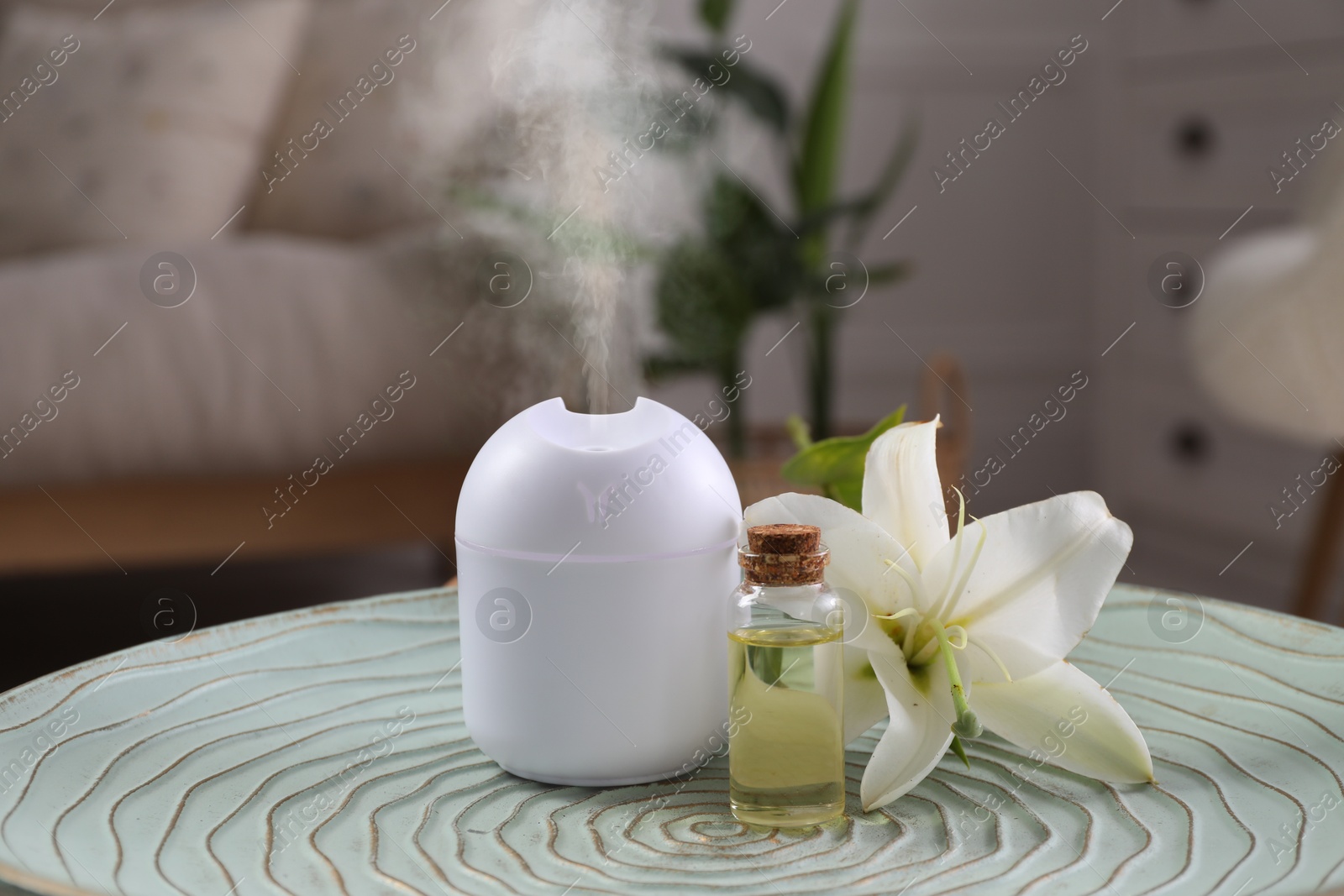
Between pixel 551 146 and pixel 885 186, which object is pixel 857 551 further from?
pixel 885 186

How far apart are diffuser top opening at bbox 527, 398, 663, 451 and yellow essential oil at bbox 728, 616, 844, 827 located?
3.9 inches

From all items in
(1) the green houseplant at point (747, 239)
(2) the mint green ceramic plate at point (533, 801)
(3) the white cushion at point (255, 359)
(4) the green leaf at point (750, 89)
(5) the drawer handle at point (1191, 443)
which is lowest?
(2) the mint green ceramic plate at point (533, 801)

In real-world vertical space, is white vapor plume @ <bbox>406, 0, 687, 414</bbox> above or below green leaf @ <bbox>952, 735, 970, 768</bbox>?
above

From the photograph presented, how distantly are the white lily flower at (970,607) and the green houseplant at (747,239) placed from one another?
1.41 metres

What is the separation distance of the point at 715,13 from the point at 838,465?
161cm

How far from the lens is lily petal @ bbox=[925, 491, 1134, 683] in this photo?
1.78 feet

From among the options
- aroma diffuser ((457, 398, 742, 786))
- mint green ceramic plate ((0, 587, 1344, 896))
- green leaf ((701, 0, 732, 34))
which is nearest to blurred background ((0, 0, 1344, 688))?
green leaf ((701, 0, 732, 34))

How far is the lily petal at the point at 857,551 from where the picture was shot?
0.55 metres

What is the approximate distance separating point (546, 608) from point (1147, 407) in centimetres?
231

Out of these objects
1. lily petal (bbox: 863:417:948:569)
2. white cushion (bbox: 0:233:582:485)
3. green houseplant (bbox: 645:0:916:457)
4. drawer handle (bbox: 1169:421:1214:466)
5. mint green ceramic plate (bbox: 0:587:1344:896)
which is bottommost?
mint green ceramic plate (bbox: 0:587:1344:896)

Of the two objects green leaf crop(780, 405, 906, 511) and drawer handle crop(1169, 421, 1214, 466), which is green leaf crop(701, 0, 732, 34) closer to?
drawer handle crop(1169, 421, 1214, 466)

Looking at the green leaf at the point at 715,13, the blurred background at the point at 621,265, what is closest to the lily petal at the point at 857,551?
the blurred background at the point at 621,265

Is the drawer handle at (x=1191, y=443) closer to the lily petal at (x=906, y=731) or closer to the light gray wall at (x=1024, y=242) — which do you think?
the light gray wall at (x=1024, y=242)

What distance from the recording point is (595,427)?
579 mm
